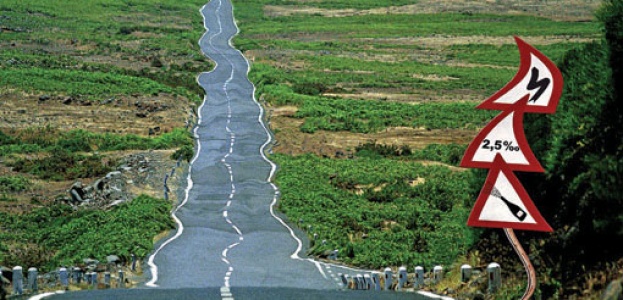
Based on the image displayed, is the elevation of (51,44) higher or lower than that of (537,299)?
lower

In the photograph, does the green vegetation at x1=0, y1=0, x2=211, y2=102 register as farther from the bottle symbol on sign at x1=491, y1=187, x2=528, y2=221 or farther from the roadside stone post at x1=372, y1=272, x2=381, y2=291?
the bottle symbol on sign at x1=491, y1=187, x2=528, y2=221

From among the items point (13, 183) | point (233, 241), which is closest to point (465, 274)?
point (233, 241)

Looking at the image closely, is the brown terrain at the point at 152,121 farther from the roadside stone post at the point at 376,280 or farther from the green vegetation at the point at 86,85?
the roadside stone post at the point at 376,280

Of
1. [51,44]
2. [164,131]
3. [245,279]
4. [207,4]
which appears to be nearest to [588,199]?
[245,279]

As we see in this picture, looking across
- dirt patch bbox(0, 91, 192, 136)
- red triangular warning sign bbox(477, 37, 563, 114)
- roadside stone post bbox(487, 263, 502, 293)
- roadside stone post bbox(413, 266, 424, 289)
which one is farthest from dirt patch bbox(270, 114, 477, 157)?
red triangular warning sign bbox(477, 37, 563, 114)

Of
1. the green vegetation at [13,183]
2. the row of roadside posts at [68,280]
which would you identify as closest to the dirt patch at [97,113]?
the green vegetation at [13,183]

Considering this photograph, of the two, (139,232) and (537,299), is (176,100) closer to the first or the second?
(139,232)

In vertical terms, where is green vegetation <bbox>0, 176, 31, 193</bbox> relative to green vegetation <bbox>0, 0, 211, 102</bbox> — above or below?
above

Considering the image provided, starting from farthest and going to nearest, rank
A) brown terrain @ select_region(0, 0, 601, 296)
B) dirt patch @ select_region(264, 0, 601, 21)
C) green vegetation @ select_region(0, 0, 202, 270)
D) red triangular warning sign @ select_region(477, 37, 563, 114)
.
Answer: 1. dirt patch @ select_region(264, 0, 601, 21)
2. brown terrain @ select_region(0, 0, 601, 296)
3. green vegetation @ select_region(0, 0, 202, 270)
4. red triangular warning sign @ select_region(477, 37, 563, 114)
